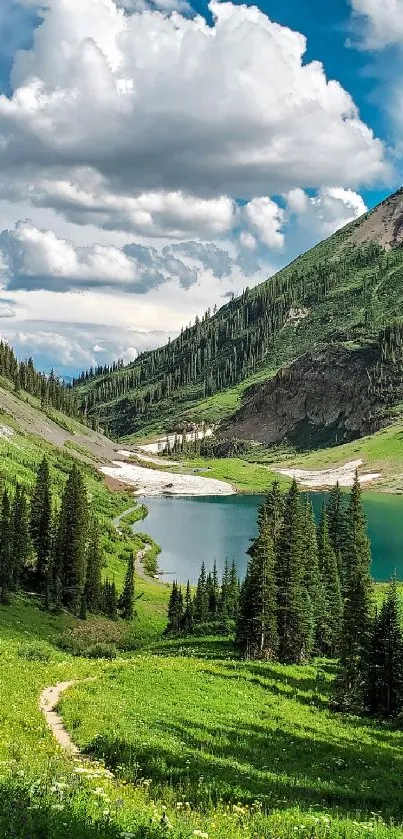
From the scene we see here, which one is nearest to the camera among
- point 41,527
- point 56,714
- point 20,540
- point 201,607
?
point 56,714

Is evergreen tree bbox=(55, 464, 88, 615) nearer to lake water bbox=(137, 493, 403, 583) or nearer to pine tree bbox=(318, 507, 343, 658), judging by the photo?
pine tree bbox=(318, 507, 343, 658)

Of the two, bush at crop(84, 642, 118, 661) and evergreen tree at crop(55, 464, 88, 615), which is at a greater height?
evergreen tree at crop(55, 464, 88, 615)

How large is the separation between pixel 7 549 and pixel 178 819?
198ft

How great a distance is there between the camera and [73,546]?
80250 millimetres

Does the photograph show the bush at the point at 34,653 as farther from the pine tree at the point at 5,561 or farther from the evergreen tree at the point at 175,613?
the evergreen tree at the point at 175,613

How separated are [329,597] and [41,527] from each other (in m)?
37.8

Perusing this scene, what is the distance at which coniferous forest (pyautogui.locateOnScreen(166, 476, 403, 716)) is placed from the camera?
38.2 m

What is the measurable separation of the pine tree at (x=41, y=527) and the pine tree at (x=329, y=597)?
34.2 meters

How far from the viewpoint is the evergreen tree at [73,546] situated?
76.7 metres

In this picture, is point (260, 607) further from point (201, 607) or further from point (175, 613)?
point (201, 607)

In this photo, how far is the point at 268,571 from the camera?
178 feet

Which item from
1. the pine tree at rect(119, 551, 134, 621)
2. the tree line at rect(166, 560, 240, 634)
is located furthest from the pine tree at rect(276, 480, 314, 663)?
the pine tree at rect(119, 551, 134, 621)

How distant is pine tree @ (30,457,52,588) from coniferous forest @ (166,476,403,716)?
1712 cm

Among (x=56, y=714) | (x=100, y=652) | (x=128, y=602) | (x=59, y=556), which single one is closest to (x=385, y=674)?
(x=56, y=714)
